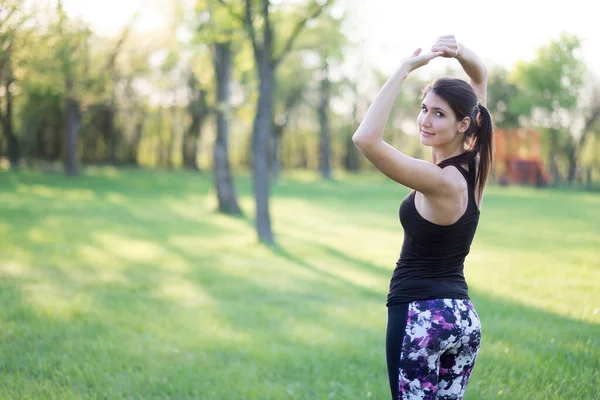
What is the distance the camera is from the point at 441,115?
8.72 ft

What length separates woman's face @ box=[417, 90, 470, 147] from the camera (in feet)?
8.69

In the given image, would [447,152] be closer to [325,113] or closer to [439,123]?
[439,123]

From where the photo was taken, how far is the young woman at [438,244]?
8.34 feet

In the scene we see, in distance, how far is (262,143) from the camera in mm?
13438

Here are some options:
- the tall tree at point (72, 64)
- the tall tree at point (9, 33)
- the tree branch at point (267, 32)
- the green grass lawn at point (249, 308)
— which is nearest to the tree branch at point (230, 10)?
the tree branch at point (267, 32)

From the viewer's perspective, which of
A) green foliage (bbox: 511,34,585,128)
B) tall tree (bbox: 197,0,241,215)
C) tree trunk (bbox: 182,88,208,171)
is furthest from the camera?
tree trunk (bbox: 182,88,208,171)

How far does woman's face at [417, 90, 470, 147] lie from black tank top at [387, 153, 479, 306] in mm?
125

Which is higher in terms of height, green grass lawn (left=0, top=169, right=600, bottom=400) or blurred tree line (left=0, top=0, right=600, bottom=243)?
blurred tree line (left=0, top=0, right=600, bottom=243)

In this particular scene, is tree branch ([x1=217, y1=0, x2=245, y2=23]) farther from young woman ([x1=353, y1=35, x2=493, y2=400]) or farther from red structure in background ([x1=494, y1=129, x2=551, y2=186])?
red structure in background ([x1=494, y1=129, x2=551, y2=186])

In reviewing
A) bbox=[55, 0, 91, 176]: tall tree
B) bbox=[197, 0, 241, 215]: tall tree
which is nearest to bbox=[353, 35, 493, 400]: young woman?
bbox=[55, 0, 91, 176]: tall tree

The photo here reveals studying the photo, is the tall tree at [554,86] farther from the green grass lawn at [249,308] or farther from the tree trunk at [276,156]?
the green grass lawn at [249,308]

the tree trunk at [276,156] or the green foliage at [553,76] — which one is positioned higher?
the green foliage at [553,76]

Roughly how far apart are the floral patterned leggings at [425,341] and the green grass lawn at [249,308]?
1900mm

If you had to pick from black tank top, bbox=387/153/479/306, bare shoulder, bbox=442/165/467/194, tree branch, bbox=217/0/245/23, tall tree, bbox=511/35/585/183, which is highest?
tall tree, bbox=511/35/585/183
